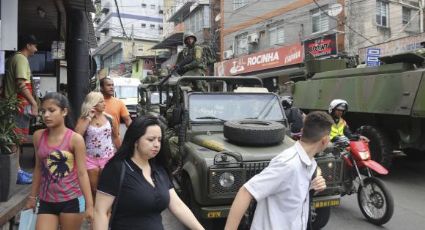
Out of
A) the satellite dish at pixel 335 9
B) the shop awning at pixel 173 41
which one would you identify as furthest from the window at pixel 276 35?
the shop awning at pixel 173 41

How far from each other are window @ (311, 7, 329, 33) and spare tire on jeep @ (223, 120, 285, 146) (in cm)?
1658

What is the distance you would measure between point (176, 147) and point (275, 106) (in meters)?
1.44

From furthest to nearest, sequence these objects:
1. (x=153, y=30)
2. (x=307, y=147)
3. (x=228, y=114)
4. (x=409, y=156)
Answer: (x=153, y=30)
(x=409, y=156)
(x=228, y=114)
(x=307, y=147)

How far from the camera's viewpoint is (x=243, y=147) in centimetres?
523

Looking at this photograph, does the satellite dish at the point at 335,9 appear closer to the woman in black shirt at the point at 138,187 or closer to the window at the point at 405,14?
the window at the point at 405,14

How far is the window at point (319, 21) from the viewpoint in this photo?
21078mm

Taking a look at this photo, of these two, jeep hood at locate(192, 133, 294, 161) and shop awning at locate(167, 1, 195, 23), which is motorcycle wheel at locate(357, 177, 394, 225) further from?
shop awning at locate(167, 1, 195, 23)

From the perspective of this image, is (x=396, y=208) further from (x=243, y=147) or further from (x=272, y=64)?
(x=272, y=64)

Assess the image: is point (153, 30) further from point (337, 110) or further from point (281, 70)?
point (337, 110)

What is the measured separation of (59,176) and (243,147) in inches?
90.8

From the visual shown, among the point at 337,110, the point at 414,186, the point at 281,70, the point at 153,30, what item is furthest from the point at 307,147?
the point at 153,30

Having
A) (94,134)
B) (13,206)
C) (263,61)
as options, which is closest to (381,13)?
(263,61)

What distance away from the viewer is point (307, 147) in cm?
279

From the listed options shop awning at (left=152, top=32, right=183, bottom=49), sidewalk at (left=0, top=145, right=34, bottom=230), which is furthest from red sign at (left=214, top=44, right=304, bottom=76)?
sidewalk at (left=0, top=145, right=34, bottom=230)
